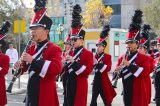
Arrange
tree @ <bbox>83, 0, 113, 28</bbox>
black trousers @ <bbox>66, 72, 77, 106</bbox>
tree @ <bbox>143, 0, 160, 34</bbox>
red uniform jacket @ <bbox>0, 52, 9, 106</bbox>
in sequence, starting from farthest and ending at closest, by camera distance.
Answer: tree @ <bbox>83, 0, 113, 28</bbox> < tree @ <bbox>143, 0, 160, 34</bbox> < black trousers @ <bbox>66, 72, 77, 106</bbox> < red uniform jacket @ <bbox>0, 52, 9, 106</bbox>

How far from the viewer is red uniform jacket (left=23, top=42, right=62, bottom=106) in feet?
21.7

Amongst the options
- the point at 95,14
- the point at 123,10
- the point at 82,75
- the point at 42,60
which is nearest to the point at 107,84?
the point at 82,75

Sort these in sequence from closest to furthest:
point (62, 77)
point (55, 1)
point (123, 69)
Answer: point (123, 69) → point (62, 77) → point (55, 1)

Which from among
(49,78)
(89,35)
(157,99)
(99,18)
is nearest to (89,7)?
(99,18)

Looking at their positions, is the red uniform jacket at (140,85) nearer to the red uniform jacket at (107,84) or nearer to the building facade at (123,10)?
the red uniform jacket at (107,84)

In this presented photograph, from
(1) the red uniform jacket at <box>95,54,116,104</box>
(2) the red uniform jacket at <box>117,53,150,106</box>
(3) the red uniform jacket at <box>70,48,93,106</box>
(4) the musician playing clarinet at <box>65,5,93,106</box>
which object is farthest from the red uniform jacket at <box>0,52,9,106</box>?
(1) the red uniform jacket at <box>95,54,116,104</box>

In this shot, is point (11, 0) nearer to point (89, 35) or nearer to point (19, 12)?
point (19, 12)

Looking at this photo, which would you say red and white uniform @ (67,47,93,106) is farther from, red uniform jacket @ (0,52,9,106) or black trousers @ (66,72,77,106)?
red uniform jacket @ (0,52,9,106)

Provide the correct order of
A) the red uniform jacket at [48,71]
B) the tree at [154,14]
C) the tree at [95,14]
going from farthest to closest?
the tree at [95,14], the tree at [154,14], the red uniform jacket at [48,71]

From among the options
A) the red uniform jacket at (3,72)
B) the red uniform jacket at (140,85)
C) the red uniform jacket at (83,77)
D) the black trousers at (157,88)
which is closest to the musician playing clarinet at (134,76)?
the red uniform jacket at (140,85)

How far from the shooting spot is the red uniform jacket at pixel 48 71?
6621mm

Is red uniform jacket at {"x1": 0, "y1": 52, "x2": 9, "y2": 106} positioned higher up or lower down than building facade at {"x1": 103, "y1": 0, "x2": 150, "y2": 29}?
higher up

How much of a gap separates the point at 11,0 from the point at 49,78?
23678mm

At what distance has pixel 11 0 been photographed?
29969 millimetres
